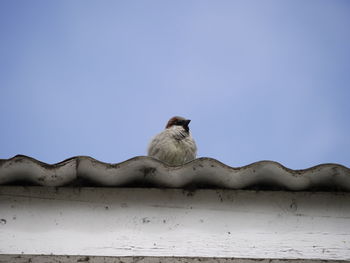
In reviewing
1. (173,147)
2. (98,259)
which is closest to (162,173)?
(98,259)

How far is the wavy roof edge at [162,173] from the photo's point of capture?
124 inches

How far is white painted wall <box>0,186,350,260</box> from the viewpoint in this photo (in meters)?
3.04

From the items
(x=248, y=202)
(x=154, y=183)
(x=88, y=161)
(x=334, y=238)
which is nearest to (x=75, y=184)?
(x=88, y=161)

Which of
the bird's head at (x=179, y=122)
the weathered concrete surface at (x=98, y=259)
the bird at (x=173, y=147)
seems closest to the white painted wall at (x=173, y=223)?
the weathered concrete surface at (x=98, y=259)

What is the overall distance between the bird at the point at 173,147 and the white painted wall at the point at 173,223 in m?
2.04

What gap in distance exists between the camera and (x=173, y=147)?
5391mm

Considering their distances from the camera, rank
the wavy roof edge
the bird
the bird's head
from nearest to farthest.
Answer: the wavy roof edge, the bird, the bird's head

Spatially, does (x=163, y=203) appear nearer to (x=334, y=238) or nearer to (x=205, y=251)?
(x=205, y=251)

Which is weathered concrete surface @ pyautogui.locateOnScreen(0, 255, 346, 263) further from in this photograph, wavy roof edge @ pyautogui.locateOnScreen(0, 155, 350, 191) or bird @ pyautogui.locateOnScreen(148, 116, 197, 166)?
bird @ pyautogui.locateOnScreen(148, 116, 197, 166)

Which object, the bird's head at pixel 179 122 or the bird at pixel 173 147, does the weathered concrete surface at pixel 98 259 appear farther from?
the bird's head at pixel 179 122

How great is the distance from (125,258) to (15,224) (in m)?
0.57

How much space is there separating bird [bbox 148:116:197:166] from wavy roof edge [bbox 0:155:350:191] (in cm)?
203

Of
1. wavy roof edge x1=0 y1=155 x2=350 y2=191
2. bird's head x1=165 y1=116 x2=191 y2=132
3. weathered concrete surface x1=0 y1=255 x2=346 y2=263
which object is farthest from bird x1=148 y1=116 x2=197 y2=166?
weathered concrete surface x1=0 y1=255 x2=346 y2=263

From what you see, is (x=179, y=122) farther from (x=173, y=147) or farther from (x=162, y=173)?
(x=162, y=173)
